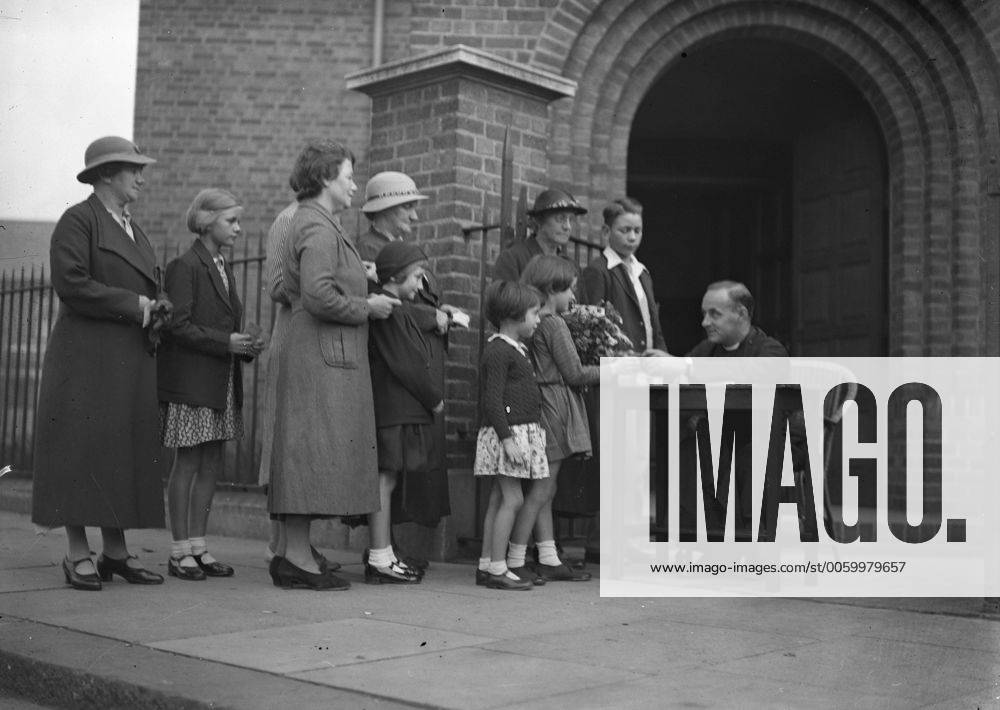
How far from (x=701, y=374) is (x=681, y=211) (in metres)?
10.9

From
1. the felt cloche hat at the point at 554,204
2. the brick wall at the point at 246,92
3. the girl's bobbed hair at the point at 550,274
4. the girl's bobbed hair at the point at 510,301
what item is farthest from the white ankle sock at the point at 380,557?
the brick wall at the point at 246,92

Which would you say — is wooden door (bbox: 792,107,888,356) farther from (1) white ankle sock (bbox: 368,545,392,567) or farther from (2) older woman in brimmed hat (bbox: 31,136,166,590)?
(2) older woman in brimmed hat (bbox: 31,136,166,590)

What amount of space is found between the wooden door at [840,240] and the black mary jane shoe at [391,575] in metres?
5.99

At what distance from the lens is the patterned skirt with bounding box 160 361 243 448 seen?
562cm

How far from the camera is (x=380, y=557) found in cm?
547

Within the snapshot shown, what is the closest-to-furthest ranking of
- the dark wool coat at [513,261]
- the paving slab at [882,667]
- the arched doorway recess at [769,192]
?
the paving slab at [882,667] < the dark wool coat at [513,261] < the arched doorway recess at [769,192]

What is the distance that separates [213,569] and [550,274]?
6.63 ft

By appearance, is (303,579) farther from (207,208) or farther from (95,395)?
(207,208)

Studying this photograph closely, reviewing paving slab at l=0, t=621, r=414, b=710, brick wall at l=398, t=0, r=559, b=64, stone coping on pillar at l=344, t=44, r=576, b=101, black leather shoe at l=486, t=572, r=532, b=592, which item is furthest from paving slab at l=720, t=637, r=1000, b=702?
brick wall at l=398, t=0, r=559, b=64

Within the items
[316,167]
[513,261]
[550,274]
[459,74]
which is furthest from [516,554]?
[459,74]

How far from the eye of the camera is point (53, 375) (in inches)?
206

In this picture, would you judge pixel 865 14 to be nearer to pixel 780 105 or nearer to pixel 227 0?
pixel 780 105

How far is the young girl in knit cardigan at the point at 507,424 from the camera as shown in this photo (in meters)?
5.40

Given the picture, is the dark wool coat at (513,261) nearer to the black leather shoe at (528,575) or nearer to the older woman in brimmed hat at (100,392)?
the black leather shoe at (528,575)
